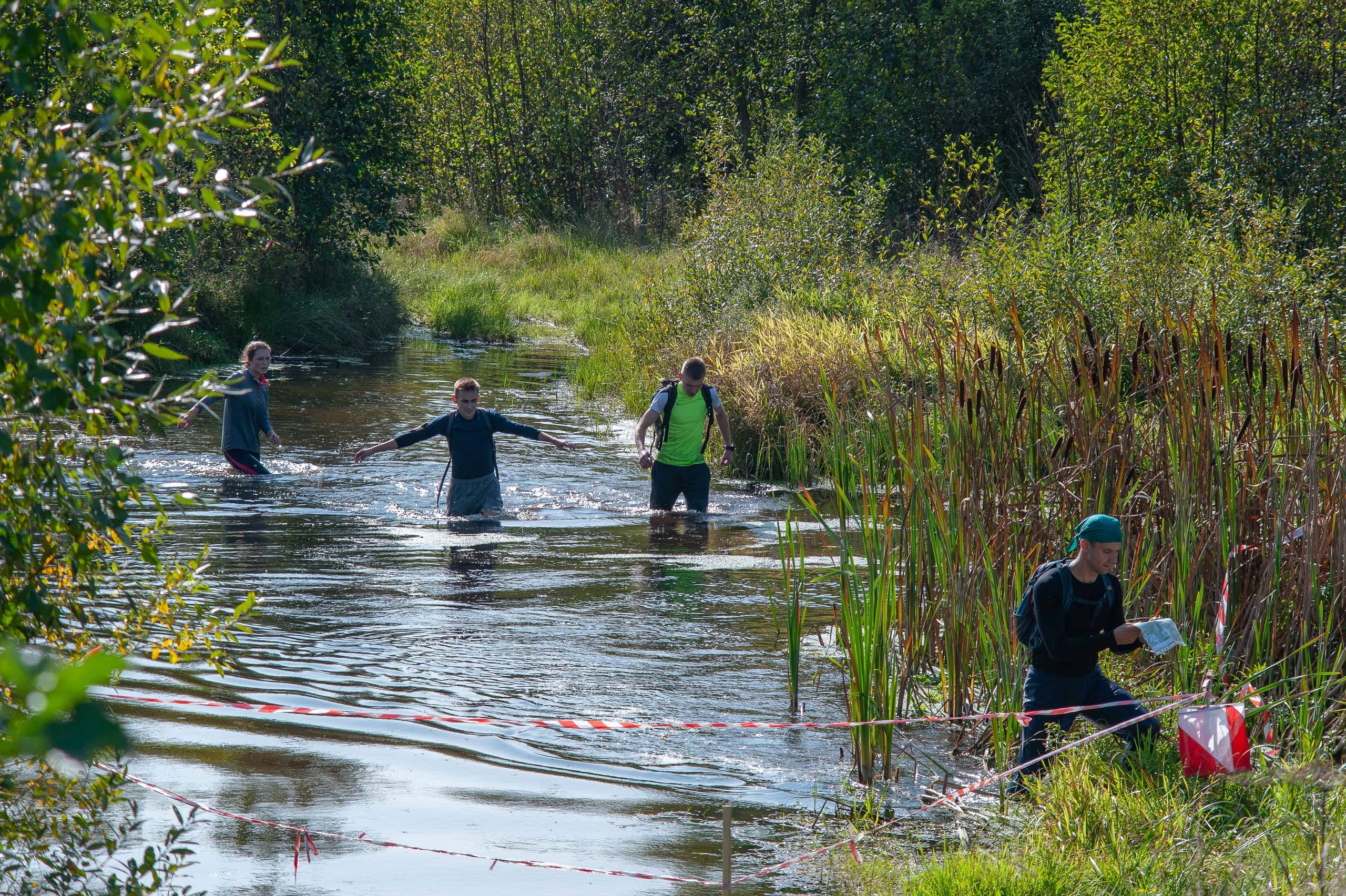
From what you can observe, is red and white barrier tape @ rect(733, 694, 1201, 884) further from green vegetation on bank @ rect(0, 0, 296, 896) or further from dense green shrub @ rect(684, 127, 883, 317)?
dense green shrub @ rect(684, 127, 883, 317)

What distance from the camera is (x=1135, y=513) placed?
641 cm

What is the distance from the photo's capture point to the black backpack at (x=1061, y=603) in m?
5.49

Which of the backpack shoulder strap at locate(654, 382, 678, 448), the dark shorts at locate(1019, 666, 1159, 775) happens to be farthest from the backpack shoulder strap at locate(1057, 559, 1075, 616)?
the backpack shoulder strap at locate(654, 382, 678, 448)

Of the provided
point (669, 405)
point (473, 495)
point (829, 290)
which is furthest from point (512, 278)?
point (669, 405)

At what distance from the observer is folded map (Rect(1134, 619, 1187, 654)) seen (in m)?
5.16

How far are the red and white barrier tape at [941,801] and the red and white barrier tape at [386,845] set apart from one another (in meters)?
0.21

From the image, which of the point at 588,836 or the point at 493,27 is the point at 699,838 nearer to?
the point at 588,836

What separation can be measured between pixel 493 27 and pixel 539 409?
2883 cm

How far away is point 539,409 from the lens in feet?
64.1

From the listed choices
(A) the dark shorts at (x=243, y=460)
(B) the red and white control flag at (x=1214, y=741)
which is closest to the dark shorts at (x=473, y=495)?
(A) the dark shorts at (x=243, y=460)

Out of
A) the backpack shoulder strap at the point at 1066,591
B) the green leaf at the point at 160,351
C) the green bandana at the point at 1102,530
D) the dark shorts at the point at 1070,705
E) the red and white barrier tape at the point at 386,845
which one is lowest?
the red and white barrier tape at the point at 386,845

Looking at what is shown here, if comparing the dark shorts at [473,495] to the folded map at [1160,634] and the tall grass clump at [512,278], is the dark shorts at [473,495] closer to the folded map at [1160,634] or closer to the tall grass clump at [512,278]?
the folded map at [1160,634]

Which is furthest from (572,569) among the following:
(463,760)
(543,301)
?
(543,301)

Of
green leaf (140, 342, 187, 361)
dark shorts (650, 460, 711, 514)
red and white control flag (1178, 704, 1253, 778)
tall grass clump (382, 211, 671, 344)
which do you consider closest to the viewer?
green leaf (140, 342, 187, 361)
